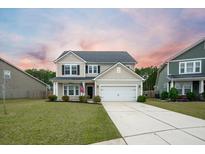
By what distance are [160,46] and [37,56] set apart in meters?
12.0

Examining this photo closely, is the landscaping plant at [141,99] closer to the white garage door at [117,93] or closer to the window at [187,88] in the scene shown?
the white garage door at [117,93]

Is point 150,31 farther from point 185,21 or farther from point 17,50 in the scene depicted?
point 17,50

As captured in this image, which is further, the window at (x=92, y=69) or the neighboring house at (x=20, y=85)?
the neighboring house at (x=20, y=85)

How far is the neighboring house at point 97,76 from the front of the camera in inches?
949

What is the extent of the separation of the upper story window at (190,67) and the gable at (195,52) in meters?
0.66

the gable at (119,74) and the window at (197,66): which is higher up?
the window at (197,66)

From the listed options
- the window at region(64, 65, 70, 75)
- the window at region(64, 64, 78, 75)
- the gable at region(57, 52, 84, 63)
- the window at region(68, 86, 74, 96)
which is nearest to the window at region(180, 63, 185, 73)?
the gable at region(57, 52, 84, 63)

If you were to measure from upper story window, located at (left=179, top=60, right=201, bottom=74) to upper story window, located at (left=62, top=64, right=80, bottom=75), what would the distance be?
11.5 meters

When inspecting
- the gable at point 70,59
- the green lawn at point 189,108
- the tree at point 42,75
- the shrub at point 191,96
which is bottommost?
the green lawn at point 189,108

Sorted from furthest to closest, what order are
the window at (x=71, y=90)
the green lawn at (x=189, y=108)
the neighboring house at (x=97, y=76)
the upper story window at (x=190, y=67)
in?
1. the window at (x=71, y=90)
2. the upper story window at (x=190, y=67)
3. the neighboring house at (x=97, y=76)
4. the green lawn at (x=189, y=108)

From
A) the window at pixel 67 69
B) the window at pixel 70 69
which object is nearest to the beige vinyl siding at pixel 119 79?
the window at pixel 70 69
